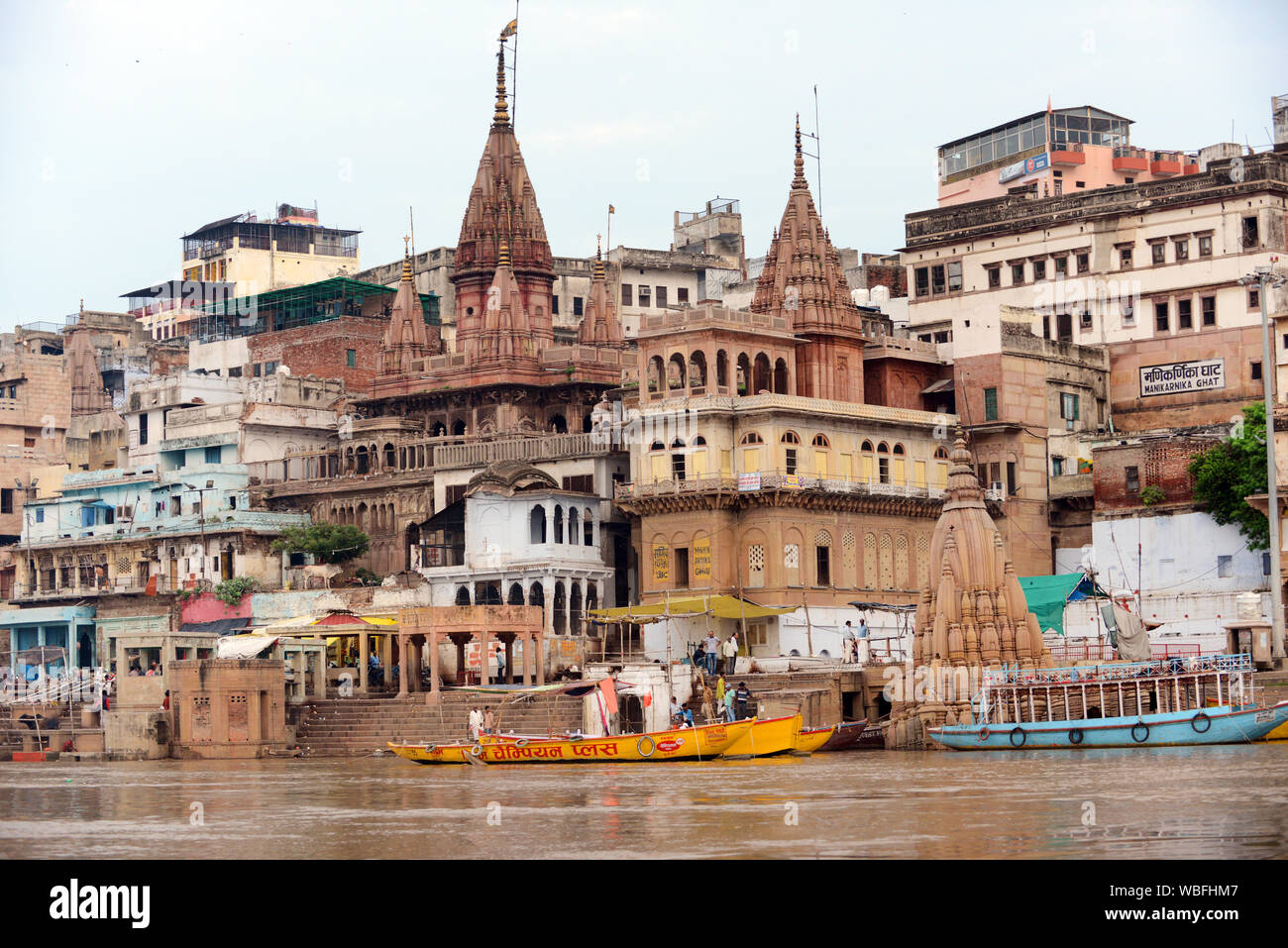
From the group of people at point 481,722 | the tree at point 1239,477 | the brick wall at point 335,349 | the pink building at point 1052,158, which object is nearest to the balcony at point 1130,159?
the pink building at point 1052,158

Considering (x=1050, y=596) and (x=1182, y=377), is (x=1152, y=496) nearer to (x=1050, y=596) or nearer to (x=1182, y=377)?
(x=1050, y=596)

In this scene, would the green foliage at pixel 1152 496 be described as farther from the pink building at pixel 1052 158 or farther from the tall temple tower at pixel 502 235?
the tall temple tower at pixel 502 235

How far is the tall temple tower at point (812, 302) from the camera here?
59.8 metres

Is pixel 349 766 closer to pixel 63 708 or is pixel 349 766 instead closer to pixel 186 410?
pixel 63 708

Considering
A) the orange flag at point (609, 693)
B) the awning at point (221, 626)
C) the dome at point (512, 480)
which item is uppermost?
the dome at point (512, 480)

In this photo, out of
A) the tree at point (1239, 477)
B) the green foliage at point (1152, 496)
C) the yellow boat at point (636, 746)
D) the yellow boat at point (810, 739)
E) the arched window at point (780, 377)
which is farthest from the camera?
the arched window at point (780, 377)

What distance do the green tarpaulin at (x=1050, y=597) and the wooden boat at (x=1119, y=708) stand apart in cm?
822

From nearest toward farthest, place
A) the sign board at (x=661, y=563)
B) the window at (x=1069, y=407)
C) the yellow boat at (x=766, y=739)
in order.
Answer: the yellow boat at (x=766, y=739), the sign board at (x=661, y=563), the window at (x=1069, y=407)

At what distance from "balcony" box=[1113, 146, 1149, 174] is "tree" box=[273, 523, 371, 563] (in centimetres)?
3371

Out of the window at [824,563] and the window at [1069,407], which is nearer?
the window at [824,563]

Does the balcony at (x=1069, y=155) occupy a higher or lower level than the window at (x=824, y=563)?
higher

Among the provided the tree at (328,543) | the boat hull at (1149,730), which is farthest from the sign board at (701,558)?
the boat hull at (1149,730)

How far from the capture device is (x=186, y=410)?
71.6 meters
